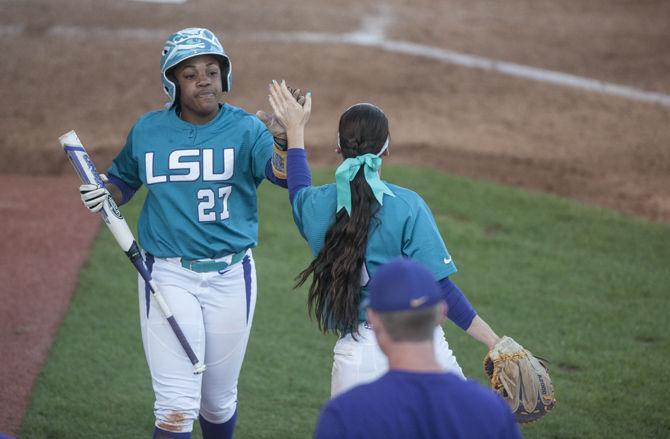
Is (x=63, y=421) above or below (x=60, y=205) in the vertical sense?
below

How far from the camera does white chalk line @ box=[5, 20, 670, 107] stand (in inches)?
433

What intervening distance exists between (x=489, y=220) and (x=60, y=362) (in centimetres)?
382

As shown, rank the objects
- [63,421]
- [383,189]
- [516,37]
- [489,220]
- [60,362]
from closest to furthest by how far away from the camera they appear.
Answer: [383,189]
[63,421]
[60,362]
[489,220]
[516,37]

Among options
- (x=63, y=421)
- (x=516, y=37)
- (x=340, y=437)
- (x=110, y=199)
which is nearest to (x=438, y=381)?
(x=340, y=437)

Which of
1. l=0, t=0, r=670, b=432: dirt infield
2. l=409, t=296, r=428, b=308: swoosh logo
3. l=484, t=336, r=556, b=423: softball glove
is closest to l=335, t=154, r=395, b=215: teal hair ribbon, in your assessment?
l=484, t=336, r=556, b=423: softball glove

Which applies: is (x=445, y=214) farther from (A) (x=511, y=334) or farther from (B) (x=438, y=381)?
(B) (x=438, y=381)

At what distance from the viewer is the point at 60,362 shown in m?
5.87

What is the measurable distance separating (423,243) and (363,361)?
0.50 metres

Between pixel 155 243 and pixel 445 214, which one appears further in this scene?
pixel 445 214

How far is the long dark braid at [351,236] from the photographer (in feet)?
11.5

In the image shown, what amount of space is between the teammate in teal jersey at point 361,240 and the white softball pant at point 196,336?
636mm

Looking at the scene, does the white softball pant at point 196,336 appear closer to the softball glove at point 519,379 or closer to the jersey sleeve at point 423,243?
the jersey sleeve at point 423,243

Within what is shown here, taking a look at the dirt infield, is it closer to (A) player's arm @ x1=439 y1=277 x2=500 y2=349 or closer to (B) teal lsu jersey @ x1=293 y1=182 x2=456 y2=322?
(B) teal lsu jersey @ x1=293 y1=182 x2=456 y2=322

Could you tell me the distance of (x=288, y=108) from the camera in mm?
3777
